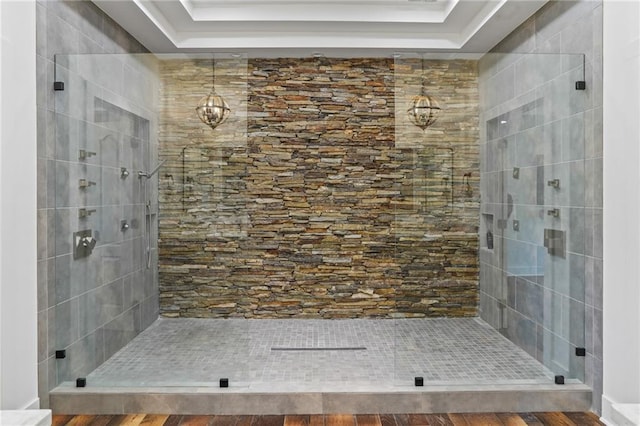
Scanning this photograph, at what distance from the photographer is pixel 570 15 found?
2.66 metres

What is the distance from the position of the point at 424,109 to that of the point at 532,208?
925 millimetres

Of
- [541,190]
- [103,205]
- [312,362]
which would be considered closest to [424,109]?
[541,190]

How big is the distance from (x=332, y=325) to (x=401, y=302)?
1252 millimetres

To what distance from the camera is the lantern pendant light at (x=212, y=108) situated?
105 inches

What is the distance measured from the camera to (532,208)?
2738 mm
